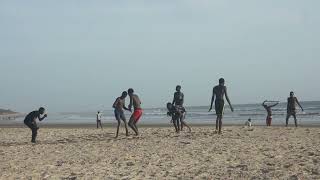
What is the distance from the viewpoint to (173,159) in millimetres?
11461

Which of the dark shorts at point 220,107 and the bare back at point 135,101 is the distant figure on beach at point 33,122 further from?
the dark shorts at point 220,107

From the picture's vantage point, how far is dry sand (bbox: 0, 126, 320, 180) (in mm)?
9797

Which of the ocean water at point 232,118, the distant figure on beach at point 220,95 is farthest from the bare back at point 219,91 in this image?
the ocean water at point 232,118

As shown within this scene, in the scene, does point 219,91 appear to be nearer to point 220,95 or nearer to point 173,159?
point 220,95

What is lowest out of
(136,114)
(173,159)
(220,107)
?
(173,159)

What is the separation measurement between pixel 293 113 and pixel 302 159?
39.3 ft

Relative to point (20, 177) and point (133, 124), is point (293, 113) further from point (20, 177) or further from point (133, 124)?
point (20, 177)

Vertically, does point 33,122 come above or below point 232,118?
above

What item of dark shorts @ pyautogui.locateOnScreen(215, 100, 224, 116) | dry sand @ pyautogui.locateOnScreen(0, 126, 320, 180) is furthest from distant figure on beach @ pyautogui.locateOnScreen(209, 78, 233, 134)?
dry sand @ pyautogui.locateOnScreen(0, 126, 320, 180)

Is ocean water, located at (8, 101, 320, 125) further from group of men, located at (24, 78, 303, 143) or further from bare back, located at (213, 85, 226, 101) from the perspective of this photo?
bare back, located at (213, 85, 226, 101)

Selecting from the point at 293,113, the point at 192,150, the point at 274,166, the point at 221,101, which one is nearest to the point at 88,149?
the point at 192,150

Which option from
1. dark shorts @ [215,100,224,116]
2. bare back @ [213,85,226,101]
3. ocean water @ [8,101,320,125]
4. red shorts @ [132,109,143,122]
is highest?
bare back @ [213,85,226,101]

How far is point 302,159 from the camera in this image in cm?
1052

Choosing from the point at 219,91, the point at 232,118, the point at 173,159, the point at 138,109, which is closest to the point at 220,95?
the point at 219,91
